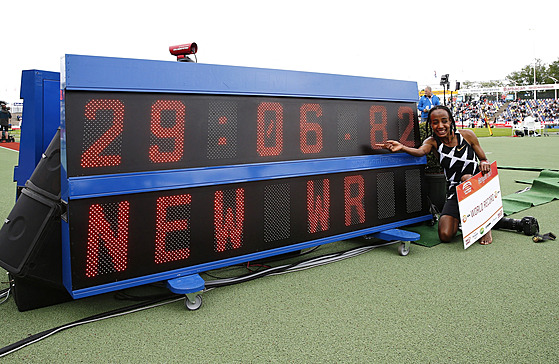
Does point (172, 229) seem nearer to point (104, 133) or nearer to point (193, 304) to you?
point (193, 304)

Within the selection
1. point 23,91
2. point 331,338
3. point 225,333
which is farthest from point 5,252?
point 331,338

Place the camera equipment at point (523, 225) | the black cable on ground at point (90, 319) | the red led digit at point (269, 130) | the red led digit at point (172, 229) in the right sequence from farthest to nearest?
the camera equipment at point (523, 225) < the red led digit at point (269, 130) < the red led digit at point (172, 229) < the black cable on ground at point (90, 319)

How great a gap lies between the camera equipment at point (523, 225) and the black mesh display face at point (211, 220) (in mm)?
1507

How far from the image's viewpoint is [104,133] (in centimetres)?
245

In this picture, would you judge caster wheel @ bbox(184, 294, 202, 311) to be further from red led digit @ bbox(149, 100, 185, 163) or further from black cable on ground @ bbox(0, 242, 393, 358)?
red led digit @ bbox(149, 100, 185, 163)

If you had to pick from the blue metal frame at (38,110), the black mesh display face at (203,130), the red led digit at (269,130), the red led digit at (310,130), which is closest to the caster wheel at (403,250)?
the black mesh display face at (203,130)

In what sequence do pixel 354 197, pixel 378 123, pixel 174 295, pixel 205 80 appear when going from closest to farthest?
pixel 205 80
pixel 174 295
pixel 354 197
pixel 378 123

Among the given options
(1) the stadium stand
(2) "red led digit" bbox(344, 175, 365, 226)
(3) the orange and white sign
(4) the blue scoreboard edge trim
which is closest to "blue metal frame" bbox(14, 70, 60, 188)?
(4) the blue scoreboard edge trim

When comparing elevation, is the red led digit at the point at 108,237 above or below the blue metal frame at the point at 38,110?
below

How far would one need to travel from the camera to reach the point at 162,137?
2645 millimetres

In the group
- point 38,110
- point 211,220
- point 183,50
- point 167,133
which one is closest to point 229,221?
point 211,220

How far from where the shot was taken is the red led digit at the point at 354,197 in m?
3.59

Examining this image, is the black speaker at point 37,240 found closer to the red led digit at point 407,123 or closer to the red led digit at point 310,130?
the red led digit at point 310,130

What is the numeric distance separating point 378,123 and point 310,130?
0.81m
